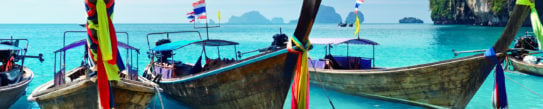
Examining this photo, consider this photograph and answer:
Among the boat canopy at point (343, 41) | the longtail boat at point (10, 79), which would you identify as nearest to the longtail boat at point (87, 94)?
the longtail boat at point (10, 79)

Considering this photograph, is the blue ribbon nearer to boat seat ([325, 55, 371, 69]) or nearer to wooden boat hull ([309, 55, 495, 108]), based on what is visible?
wooden boat hull ([309, 55, 495, 108])

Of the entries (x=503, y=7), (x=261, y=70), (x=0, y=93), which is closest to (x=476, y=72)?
(x=261, y=70)

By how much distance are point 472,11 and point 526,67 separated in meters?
60.9

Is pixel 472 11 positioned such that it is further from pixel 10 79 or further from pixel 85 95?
pixel 85 95

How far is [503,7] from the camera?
185ft

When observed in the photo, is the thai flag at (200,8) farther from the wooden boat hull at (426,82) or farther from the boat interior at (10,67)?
the boat interior at (10,67)

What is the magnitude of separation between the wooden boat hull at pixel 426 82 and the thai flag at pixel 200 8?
325cm

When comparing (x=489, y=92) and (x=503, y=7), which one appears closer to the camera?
(x=489, y=92)

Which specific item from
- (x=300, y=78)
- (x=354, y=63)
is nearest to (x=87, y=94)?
(x=300, y=78)

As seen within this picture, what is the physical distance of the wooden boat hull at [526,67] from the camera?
1429 centimetres

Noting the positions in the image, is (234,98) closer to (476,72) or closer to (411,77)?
(411,77)

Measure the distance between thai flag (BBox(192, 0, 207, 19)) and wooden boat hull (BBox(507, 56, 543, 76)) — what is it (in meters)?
11.8

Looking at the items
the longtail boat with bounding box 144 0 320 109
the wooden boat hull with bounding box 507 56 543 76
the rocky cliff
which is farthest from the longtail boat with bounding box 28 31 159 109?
the rocky cliff

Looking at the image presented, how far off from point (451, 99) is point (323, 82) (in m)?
4.01
